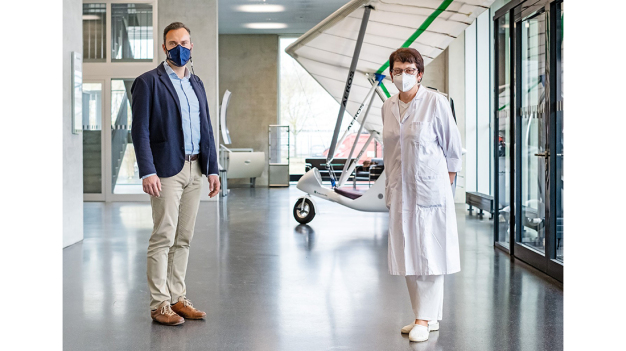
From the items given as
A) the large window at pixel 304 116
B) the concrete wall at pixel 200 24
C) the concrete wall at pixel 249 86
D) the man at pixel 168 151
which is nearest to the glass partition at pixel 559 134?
the man at pixel 168 151

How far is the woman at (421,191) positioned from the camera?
A: 8.74 ft

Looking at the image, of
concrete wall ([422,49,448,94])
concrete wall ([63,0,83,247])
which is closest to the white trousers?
concrete wall ([63,0,83,247])

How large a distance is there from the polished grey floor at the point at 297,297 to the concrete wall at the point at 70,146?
0.25 metres

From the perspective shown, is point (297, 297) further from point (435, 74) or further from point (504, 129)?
point (435, 74)

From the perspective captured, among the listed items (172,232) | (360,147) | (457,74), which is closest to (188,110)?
(172,232)

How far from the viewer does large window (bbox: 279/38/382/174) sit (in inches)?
617

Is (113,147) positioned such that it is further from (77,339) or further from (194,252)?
(77,339)

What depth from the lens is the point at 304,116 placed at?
1578 cm

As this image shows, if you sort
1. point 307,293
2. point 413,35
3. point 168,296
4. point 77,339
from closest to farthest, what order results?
point 77,339 < point 168,296 < point 307,293 < point 413,35

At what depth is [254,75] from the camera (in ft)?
49.2
